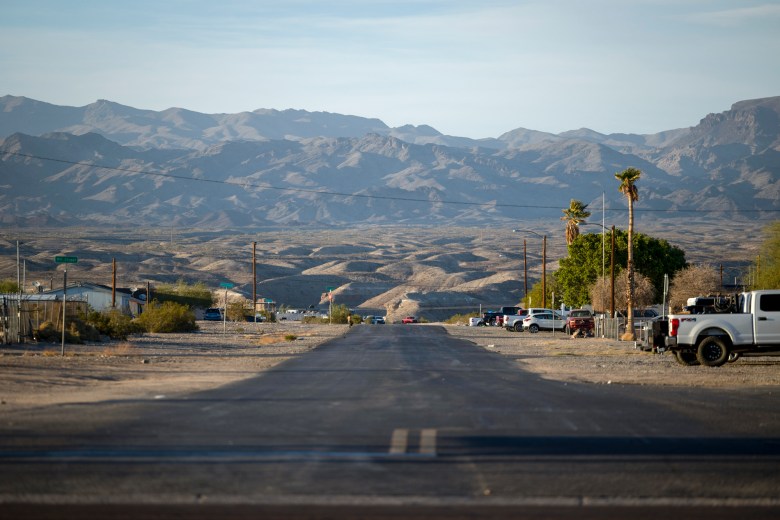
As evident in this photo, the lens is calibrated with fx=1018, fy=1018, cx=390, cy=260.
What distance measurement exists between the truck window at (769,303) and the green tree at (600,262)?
4676cm

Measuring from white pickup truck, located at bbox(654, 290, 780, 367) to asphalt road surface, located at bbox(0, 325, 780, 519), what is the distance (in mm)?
9772

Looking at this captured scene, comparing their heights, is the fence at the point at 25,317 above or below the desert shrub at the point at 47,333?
above

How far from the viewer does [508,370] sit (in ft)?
98.2

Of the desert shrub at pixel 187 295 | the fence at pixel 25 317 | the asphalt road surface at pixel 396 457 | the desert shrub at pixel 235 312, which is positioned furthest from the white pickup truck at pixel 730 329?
the desert shrub at pixel 187 295

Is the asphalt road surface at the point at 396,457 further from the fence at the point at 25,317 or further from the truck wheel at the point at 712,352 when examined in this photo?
the fence at the point at 25,317

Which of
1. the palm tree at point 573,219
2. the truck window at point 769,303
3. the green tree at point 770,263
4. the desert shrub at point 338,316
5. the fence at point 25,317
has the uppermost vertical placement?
the palm tree at point 573,219

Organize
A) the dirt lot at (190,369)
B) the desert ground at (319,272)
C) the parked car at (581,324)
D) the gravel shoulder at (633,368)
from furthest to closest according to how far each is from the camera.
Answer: the desert ground at (319,272) → the parked car at (581,324) → the gravel shoulder at (633,368) → the dirt lot at (190,369)

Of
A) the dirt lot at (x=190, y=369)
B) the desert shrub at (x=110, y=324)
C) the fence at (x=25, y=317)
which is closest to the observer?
the dirt lot at (x=190, y=369)

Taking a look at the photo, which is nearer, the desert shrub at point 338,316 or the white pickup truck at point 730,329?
the white pickup truck at point 730,329

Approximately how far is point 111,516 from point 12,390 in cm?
1277

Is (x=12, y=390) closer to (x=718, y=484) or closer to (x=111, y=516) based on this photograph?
(x=111, y=516)

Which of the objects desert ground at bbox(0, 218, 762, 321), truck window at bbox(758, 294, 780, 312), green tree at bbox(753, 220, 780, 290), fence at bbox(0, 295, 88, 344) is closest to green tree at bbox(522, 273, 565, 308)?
green tree at bbox(753, 220, 780, 290)

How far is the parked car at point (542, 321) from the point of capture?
7000 cm

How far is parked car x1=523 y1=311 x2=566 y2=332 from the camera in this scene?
70000 mm
